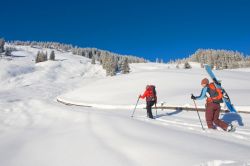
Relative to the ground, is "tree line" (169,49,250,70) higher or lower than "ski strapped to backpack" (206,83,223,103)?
higher

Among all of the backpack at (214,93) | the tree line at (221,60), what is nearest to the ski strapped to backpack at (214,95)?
the backpack at (214,93)

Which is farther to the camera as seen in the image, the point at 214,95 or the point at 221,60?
the point at 221,60

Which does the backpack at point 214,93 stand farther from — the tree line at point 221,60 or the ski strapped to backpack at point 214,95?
the tree line at point 221,60

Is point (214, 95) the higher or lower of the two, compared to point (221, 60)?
lower

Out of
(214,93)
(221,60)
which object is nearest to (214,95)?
(214,93)

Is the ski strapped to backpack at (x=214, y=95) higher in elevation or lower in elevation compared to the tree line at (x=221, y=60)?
lower

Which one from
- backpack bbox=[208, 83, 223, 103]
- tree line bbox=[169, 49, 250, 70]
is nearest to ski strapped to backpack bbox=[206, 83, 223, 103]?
backpack bbox=[208, 83, 223, 103]

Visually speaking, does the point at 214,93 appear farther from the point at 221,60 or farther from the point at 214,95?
the point at 221,60

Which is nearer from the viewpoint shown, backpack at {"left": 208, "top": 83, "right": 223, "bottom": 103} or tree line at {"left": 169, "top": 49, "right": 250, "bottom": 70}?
backpack at {"left": 208, "top": 83, "right": 223, "bottom": 103}

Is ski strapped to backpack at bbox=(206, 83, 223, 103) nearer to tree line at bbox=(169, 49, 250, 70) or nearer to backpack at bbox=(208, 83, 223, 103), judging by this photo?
backpack at bbox=(208, 83, 223, 103)

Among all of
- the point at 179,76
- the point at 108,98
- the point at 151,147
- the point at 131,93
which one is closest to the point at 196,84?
the point at 179,76

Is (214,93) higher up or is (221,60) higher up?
(221,60)

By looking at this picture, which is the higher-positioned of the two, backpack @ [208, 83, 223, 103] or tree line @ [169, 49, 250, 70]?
tree line @ [169, 49, 250, 70]

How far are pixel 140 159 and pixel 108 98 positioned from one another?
67.3 ft
